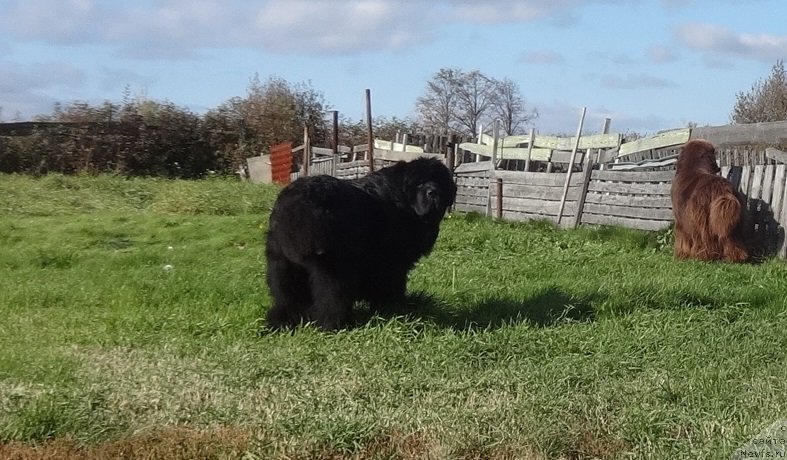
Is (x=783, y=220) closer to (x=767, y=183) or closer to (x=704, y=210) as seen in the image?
(x=767, y=183)

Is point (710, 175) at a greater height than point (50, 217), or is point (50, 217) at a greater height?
point (710, 175)

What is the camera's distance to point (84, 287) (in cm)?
1038

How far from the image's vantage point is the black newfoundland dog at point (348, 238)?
748 centimetres

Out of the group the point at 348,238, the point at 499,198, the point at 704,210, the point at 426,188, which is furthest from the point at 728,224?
the point at 348,238

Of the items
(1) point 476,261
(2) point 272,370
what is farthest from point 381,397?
(1) point 476,261

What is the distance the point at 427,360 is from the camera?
6.64m

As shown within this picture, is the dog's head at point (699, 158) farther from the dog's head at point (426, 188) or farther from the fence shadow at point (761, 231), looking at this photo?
the dog's head at point (426, 188)

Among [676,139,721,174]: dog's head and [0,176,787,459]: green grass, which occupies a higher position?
[676,139,721,174]: dog's head

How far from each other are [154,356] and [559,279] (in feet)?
16.1

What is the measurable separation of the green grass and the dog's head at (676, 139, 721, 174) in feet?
3.90

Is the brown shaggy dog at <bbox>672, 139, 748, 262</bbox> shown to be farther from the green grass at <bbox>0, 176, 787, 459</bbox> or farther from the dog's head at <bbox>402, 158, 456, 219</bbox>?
the dog's head at <bbox>402, 158, 456, 219</bbox>

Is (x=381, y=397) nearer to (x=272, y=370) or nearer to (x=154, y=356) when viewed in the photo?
(x=272, y=370)

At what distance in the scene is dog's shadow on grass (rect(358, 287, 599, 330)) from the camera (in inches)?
314

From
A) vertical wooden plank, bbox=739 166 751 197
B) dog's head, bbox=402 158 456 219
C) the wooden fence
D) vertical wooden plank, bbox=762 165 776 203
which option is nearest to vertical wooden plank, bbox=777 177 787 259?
the wooden fence
